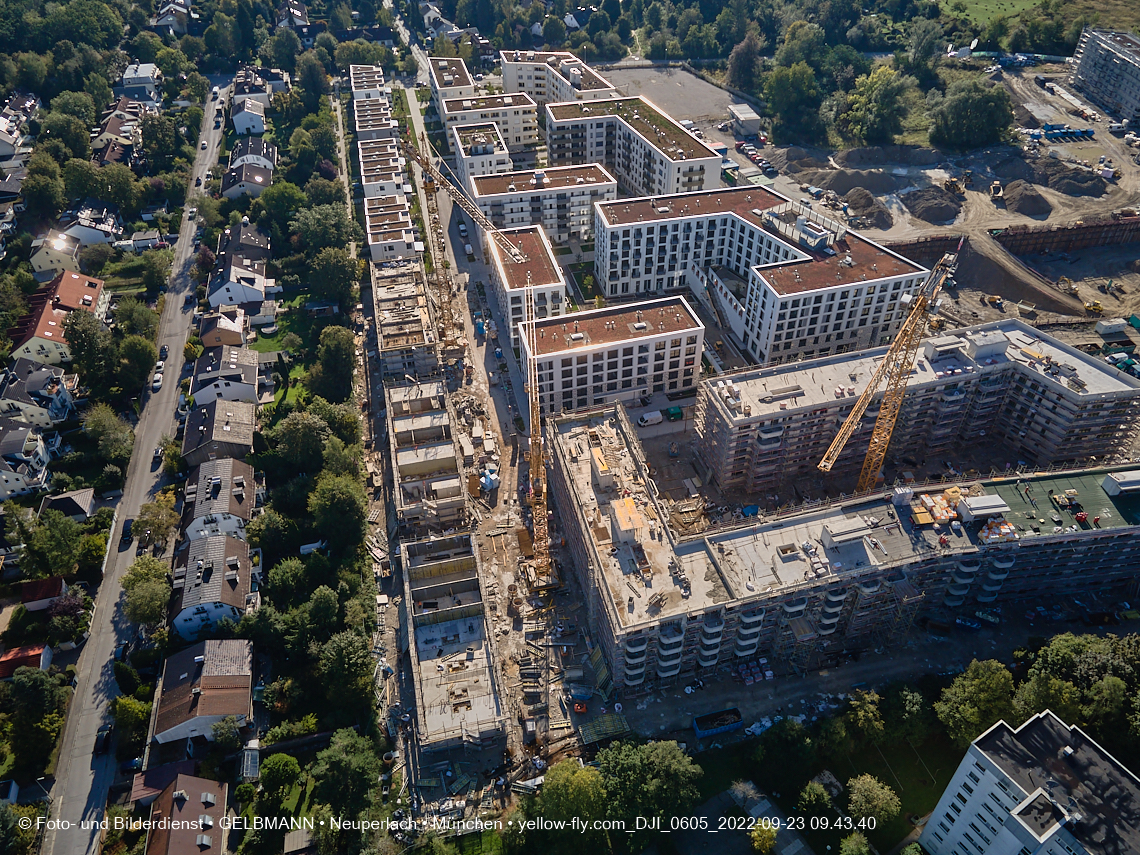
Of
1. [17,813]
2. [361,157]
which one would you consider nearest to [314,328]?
[361,157]

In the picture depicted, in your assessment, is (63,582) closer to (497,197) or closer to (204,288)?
(204,288)

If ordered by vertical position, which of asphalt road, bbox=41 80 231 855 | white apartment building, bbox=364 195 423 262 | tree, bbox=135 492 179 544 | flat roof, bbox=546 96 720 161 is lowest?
asphalt road, bbox=41 80 231 855

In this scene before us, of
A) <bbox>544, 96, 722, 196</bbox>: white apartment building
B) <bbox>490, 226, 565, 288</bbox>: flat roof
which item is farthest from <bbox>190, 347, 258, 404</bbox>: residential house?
<bbox>544, 96, 722, 196</bbox>: white apartment building

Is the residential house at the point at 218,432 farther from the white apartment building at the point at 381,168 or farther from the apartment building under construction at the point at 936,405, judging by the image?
the apartment building under construction at the point at 936,405

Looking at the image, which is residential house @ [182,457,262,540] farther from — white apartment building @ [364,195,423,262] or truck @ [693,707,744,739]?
truck @ [693,707,744,739]

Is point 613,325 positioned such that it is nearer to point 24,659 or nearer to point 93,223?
point 24,659

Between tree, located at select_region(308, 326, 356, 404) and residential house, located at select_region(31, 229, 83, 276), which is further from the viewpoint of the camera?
residential house, located at select_region(31, 229, 83, 276)

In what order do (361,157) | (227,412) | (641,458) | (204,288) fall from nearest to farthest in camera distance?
(641,458) < (227,412) < (204,288) < (361,157)
